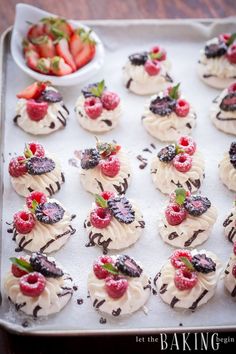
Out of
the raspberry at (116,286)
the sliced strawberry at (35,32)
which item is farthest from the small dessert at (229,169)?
the sliced strawberry at (35,32)

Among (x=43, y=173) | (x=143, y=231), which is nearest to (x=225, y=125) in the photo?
(x=143, y=231)

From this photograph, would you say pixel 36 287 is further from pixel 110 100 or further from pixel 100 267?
pixel 110 100

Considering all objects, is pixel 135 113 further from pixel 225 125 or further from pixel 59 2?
pixel 59 2

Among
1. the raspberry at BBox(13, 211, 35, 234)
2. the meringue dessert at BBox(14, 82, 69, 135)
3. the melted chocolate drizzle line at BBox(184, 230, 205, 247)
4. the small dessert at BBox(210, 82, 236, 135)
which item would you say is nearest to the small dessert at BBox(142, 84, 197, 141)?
the small dessert at BBox(210, 82, 236, 135)

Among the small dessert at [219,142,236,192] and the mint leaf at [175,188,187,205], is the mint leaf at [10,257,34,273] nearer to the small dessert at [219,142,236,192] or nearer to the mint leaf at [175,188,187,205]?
the mint leaf at [175,188,187,205]

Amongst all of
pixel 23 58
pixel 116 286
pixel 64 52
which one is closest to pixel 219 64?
pixel 64 52

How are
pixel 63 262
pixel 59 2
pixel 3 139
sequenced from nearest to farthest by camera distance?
pixel 63 262
pixel 3 139
pixel 59 2
